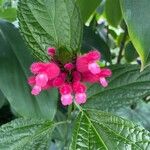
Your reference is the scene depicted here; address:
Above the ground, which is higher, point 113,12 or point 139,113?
point 113,12

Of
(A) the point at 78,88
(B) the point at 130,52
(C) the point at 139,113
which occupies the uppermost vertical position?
(A) the point at 78,88

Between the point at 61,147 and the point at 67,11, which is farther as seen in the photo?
the point at 61,147

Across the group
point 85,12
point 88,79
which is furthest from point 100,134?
point 85,12

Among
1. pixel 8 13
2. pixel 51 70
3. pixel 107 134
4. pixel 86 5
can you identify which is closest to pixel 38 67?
pixel 51 70

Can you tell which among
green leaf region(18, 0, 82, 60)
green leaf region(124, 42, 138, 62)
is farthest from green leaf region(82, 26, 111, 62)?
green leaf region(18, 0, 82, 60)

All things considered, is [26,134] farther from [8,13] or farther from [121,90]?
[8,13]

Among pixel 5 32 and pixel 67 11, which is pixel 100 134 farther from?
pixel 5 32

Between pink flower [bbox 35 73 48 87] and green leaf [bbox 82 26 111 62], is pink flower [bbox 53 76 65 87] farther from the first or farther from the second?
green leaf [bbox 82 26 111 62]
